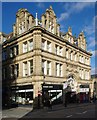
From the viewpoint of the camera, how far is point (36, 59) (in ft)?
112

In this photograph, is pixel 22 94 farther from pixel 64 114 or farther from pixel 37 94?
pixel 64 114

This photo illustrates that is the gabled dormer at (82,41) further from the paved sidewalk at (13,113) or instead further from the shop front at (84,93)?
the paved sidewalk at (13,113)

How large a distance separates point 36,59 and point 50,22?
8394 millimetres

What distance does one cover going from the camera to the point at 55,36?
38.7 meters

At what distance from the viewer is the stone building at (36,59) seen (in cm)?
3462

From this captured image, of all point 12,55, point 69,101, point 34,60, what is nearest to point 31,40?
point 34,60

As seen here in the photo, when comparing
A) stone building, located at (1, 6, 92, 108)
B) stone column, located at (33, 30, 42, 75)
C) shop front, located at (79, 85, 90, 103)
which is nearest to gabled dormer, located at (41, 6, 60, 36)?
stone building, located at (1, 6, 92, 108)

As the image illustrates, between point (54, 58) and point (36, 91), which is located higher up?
point (54, 58)

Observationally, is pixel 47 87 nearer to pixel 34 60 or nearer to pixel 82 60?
pixel 34 60

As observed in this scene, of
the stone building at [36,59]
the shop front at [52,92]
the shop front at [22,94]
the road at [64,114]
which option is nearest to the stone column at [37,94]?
the stone building at [36,59]

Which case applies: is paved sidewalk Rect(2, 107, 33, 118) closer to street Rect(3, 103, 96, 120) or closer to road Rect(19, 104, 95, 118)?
street Rect(3, 103, 96, 120)

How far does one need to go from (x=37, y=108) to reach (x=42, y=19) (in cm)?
1444

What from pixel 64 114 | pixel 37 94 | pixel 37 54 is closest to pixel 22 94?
pixel 37 94

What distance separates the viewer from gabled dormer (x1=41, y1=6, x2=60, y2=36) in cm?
3755
